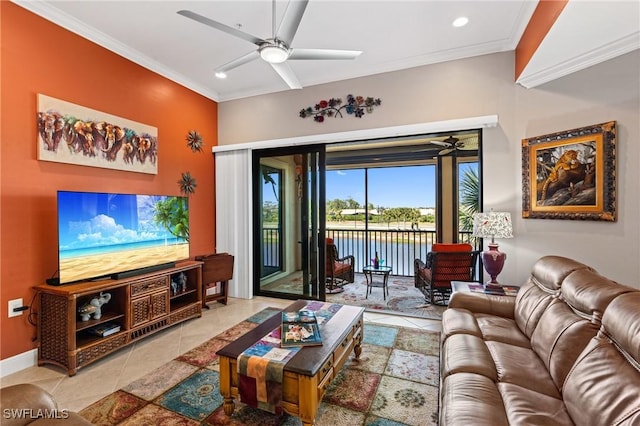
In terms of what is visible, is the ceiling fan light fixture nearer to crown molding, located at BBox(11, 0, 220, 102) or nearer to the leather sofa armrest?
crown molding, located at BBox(11, 0, 220, 102)

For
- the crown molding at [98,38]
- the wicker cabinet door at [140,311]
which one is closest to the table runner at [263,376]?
the wicker cabinet door at [140,311]

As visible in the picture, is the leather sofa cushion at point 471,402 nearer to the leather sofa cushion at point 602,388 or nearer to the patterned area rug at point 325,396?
the leather sofa cushion at point 602,388

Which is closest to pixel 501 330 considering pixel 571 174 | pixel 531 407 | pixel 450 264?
pixel 531 407

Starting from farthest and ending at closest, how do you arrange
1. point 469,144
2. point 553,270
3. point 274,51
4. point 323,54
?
point 469,144
point 323,54
point 274,51
point 553,270

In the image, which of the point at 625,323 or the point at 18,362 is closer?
the point at 625,323

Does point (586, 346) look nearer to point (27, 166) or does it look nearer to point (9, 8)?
point (27, 166)

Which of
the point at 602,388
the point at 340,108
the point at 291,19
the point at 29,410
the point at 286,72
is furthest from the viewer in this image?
the point at 340,108

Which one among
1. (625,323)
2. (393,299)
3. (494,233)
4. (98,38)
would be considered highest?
(98,38)

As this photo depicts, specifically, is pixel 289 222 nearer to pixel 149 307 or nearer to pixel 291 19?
pixel 149 307

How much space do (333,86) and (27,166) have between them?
3.45 metres

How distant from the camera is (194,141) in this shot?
439 centimetres

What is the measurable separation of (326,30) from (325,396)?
134 inches

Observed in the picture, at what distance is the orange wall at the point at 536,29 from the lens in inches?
86.0

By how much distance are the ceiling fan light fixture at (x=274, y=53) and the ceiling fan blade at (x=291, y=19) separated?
64 mm
